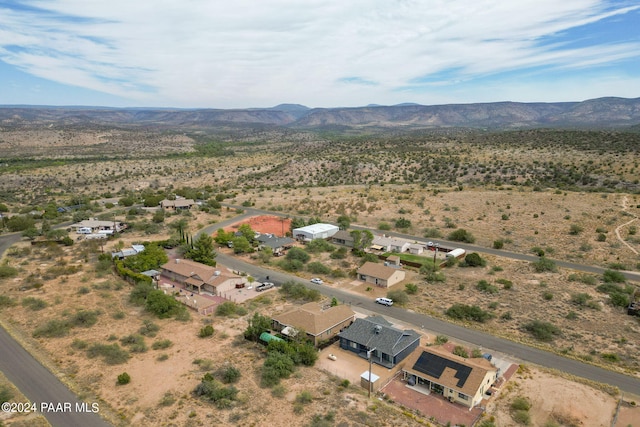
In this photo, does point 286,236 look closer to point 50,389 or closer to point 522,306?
point 522,306

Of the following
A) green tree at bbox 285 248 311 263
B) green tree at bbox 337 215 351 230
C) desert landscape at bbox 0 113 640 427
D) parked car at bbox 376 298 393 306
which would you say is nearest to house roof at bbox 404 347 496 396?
desert landscape at bbox 0 113 640 427

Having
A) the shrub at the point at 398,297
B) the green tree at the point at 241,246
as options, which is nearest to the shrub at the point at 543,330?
the shrub at the point at 398,297

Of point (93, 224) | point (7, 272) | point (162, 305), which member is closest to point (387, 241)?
point (162, 305)

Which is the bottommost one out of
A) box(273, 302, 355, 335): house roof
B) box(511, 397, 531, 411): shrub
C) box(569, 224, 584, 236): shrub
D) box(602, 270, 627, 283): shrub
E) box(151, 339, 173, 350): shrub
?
box(151, 339, 173, 350): shrub

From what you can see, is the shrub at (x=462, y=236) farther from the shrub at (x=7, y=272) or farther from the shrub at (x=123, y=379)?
the shrub at (x=7, y=272)

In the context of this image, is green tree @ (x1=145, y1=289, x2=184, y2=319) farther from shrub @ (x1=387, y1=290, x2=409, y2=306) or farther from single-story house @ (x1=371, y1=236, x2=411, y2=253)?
single-story house @ (x1=371, y1=236, x2=411, y2=253)

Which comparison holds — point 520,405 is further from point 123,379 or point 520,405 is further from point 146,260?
point 146,260
